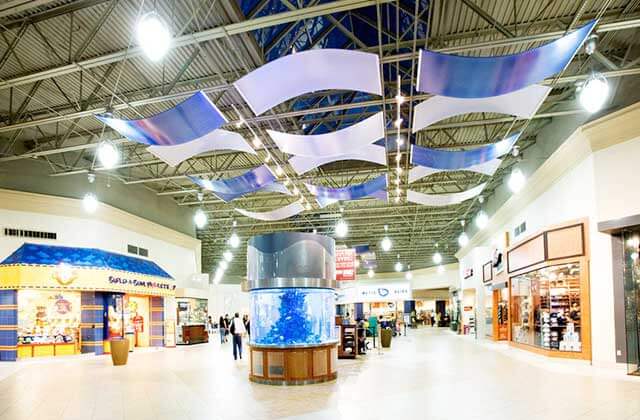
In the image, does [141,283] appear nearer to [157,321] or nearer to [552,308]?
[157,321]

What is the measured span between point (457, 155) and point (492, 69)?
4281 millimetres

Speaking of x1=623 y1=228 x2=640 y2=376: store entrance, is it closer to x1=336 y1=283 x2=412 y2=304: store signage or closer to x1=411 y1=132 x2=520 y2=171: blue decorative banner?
x1=411 y1=132 x2=520 y2=171: blue decorative banner

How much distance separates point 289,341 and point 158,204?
1328cm

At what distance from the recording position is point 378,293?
58.9 feet

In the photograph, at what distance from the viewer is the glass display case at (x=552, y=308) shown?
39.1 feet

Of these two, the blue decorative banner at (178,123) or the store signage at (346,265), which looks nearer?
the blue decorative banner at (178,123)

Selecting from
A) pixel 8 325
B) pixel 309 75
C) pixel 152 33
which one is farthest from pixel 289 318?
pixel 8 325

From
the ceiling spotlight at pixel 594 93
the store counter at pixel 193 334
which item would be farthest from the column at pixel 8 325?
the ceiling spotlight at pixel 594 93

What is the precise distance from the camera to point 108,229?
55.6 feet

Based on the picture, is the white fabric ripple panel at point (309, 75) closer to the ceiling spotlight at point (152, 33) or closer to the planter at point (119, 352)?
the ceiling spotlight at point (152, 33)

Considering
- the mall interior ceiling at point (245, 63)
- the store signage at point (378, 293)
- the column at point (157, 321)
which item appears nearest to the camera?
the mall interior ceiling at point (245, 63)

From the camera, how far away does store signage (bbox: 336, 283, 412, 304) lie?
17.4 m

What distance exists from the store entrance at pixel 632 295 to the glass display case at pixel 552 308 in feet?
5.06

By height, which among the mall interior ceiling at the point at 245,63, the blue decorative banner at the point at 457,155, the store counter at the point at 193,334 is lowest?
the store counter at the point at 193,334
